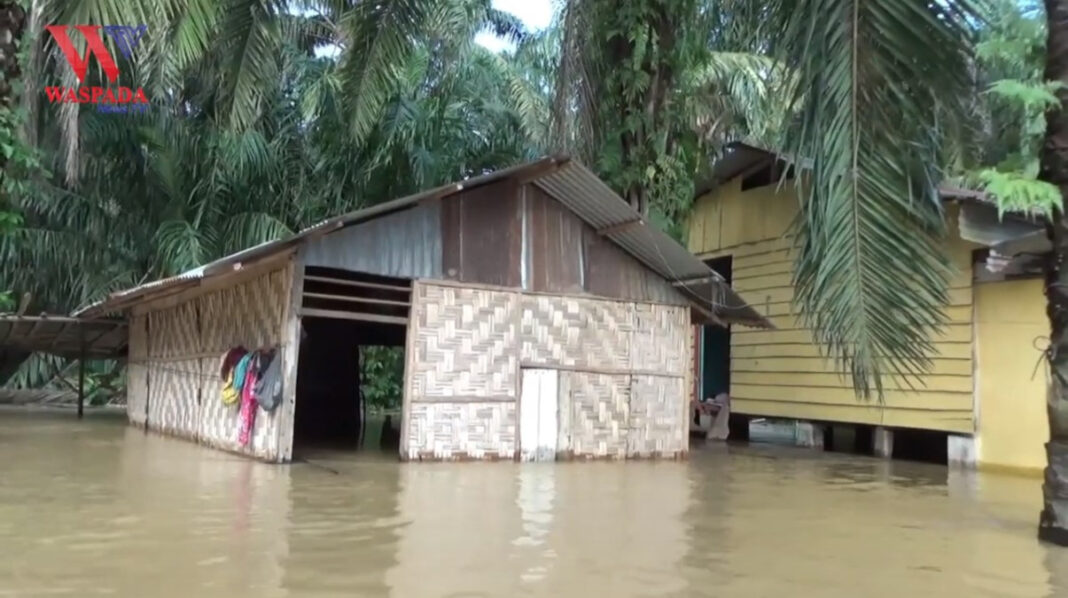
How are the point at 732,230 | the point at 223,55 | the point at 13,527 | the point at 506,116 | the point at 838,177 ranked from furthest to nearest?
the point at 506,116, the point at 732,230, the point at 223,55, the point at 13,527, the point at 838,177

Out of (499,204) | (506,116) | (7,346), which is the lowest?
(7,346)

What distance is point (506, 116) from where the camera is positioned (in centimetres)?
1891

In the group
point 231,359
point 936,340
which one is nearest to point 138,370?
point 231,359

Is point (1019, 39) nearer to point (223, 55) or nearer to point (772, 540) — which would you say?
point (772, 540)

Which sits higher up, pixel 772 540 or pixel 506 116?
pixel 506 116

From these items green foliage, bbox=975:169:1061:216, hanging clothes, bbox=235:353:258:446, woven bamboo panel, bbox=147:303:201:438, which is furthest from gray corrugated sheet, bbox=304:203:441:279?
green foliage, bbox=975:169:1061:216

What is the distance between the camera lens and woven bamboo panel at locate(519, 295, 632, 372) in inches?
440

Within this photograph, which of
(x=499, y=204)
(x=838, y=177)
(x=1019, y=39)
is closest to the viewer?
(x=838, y=177)

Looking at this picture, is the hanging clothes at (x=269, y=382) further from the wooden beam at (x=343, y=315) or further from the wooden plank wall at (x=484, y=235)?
the wooden plank wall at (x=484, y=235)

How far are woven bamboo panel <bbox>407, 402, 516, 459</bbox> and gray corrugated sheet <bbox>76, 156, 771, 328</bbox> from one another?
7.29ft

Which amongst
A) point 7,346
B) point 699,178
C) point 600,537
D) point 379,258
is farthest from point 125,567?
point 7,346

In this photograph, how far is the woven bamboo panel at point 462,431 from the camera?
10453mm

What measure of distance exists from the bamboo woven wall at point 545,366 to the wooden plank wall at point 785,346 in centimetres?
211

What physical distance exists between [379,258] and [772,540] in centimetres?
555
